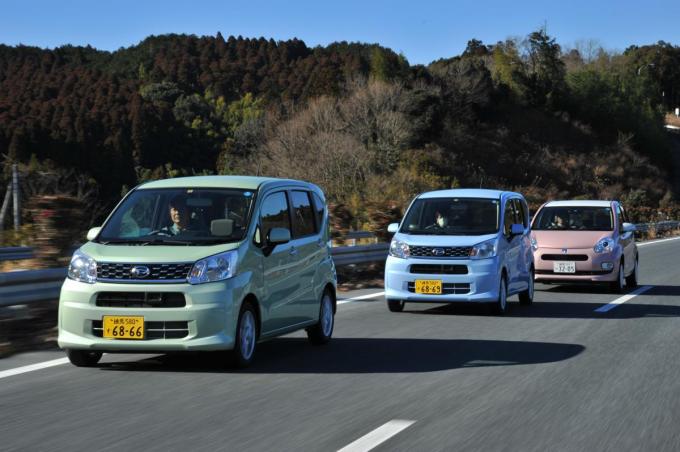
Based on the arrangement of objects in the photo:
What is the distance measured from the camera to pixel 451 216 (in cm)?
1459

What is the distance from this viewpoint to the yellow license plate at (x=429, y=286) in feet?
44.8

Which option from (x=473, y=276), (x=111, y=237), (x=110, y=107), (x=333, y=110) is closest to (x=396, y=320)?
(x=473, y=276)

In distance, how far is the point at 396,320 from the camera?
13.1 m

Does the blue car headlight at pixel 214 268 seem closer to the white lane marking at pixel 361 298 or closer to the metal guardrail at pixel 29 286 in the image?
the metal guardrail at pixel 29 286

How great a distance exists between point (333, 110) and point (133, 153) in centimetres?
2494

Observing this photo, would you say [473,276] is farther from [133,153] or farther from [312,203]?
[133,153]

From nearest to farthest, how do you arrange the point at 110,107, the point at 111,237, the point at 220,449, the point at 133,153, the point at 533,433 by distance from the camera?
1. the point at 220,449
2. the point at 533,433
3. the point at 111,237
4. the point at 133,153
5. the point at 110,107

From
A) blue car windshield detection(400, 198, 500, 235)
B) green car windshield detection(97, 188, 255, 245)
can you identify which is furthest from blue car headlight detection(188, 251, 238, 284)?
blue car windshield detection(400, 198, 500, 235)

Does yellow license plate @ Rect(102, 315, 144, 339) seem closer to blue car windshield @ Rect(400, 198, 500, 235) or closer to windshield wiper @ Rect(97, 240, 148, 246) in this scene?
windshield wiper @ Rect(97, 240, 148, 246)

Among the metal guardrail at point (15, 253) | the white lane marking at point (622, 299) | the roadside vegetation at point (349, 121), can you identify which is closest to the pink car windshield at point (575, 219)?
the white lane marking at point (622, 299)

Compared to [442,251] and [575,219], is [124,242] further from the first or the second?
[575,219]

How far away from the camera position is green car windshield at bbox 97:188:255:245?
28.4 feet

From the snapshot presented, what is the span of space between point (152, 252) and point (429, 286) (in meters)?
6.18

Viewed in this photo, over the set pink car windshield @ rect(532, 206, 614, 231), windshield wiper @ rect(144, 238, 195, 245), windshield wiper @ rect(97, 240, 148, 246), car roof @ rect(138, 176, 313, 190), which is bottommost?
pink car windshield @ rect(532, 206, 614, 231)
